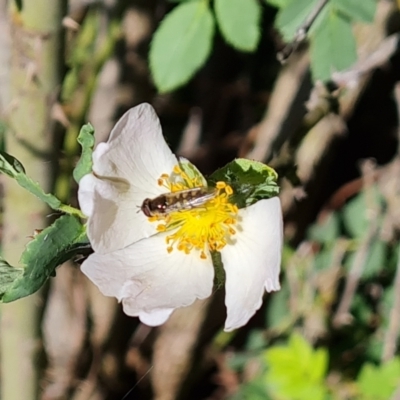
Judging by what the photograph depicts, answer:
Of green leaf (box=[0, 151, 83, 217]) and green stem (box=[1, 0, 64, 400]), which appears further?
green stem (box=[1, 0, 64, 400])

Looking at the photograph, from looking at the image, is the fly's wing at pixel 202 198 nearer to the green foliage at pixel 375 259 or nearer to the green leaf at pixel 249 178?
the green leaf at pixel 249 178

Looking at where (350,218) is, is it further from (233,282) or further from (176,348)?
(233,282)

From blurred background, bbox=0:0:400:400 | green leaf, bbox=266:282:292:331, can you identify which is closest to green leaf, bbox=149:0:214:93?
blurred background, bbox=0:0:400:400

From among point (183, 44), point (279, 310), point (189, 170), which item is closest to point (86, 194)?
point (189, 170)

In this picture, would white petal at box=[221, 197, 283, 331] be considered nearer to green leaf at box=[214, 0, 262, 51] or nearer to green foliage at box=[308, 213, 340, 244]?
green leaf at box=[214, 0, 262, 51]

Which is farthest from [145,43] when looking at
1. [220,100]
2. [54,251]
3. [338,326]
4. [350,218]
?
[54,251]

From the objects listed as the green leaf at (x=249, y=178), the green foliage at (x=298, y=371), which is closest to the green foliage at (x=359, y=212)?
the green foliage at (x=298, y=371)
